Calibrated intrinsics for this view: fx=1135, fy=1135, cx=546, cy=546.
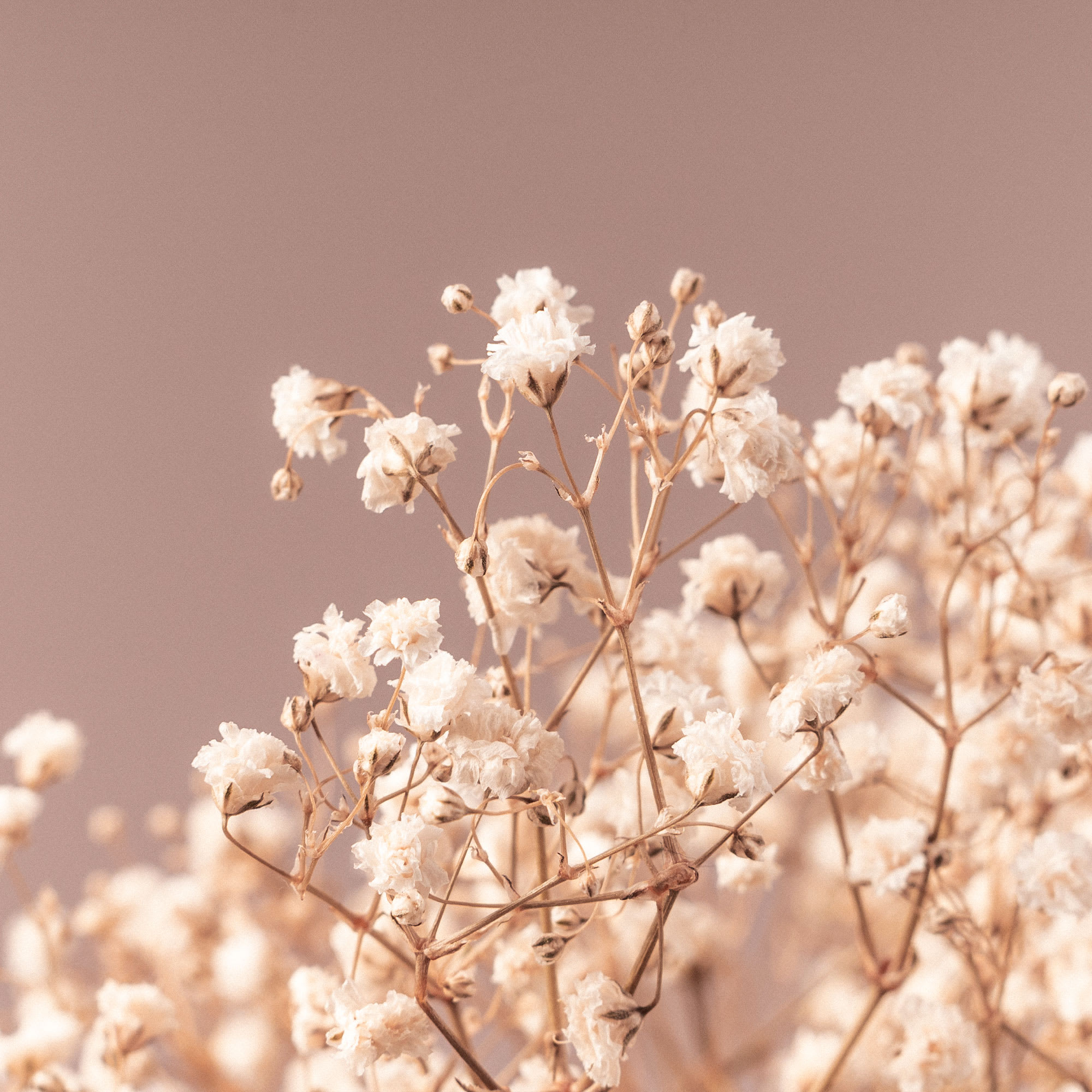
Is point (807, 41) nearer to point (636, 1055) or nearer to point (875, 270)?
point (875, 270)

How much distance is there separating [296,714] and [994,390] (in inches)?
10.3

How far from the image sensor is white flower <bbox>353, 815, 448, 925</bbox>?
0.27 metres

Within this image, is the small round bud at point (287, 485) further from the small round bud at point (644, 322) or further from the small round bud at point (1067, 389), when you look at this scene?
the small round bud at point (1067, 389)

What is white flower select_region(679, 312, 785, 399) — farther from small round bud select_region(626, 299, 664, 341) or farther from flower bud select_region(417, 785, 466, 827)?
flower bud select_region(417, 785, 466, 827)

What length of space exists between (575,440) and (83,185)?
0.45 m

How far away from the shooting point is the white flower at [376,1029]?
28 cm

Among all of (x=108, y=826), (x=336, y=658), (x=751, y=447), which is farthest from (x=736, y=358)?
→ (x=108, y=826)

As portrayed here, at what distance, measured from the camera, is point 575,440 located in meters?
0.94

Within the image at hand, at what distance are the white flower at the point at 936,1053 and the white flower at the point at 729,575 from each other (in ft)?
0.48

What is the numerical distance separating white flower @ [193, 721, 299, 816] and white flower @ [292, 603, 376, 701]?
0.02m

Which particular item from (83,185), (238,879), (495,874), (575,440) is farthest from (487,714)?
(83,185)

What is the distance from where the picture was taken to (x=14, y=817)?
479 millimetres

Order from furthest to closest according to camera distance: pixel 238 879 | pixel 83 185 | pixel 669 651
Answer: pixel 83 185 < pixel 238 879 < pixel 669 651

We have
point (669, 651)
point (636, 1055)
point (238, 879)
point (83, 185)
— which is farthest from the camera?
point (83, 185)
